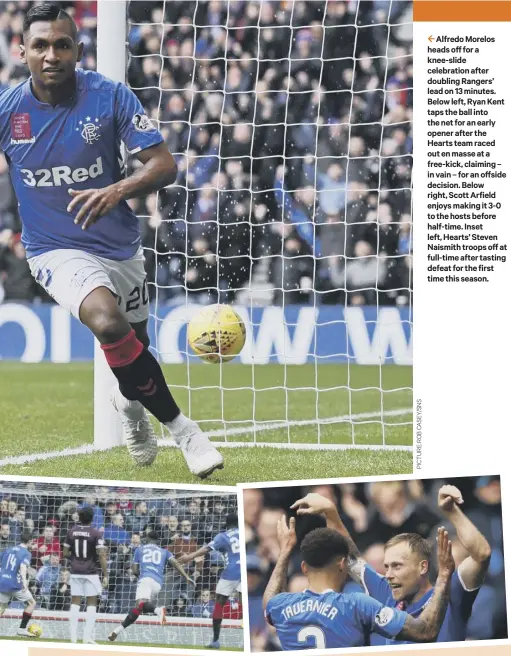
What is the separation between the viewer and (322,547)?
270 centimetres

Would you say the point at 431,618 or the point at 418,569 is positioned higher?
the point at 418,569

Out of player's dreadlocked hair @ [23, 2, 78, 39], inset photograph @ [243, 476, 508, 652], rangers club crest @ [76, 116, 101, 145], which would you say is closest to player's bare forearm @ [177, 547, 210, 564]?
inset photograph @ [243, 476, 508, 652]

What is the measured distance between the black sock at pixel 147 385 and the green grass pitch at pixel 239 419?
0.33 meters

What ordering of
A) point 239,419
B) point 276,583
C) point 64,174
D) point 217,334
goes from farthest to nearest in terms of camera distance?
point 239,419, point 217,334, point 64,174, point 276,583

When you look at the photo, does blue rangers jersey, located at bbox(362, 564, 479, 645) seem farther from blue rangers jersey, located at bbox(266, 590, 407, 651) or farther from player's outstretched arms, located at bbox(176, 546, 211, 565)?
player's outstretched arms, located at bbox(176, 546, 211, 565)

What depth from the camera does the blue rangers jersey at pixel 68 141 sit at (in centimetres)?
380

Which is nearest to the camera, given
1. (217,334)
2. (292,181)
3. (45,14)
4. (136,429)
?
(45,14)

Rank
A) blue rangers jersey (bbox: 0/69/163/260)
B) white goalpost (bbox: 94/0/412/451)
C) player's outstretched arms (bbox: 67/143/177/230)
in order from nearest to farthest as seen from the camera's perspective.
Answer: player's outstretched arms (bbox: 67/143/177/230), blue rangers jersey (bbox: 0/69/163/260), white goalpost (bbox: 94/0/412/451)

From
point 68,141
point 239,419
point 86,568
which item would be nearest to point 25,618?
point 86,568

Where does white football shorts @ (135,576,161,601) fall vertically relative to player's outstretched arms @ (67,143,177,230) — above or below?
below

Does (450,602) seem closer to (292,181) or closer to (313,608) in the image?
(313,608)

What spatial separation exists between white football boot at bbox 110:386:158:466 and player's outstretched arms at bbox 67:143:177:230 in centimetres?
86

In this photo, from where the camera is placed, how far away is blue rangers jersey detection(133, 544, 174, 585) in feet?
9.30

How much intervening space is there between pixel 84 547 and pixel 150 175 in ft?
4.85
